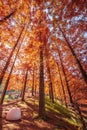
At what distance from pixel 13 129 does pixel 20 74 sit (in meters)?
16.8

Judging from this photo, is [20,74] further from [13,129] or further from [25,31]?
[13,129]

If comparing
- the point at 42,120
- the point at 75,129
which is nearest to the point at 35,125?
the point at 42,120

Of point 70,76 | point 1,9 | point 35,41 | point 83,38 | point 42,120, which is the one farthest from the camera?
point 70,76

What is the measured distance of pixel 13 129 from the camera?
9.70 meters

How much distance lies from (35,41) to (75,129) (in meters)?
9.23

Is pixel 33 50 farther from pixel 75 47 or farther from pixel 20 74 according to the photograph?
pixel 20 74

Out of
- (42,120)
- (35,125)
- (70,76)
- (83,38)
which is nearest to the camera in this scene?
(35,125)

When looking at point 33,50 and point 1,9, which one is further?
point 33,50

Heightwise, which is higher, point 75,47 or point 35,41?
point 35,41

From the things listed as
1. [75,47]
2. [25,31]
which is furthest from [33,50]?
[75,47]

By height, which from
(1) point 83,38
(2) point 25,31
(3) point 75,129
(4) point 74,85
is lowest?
(3) point 75,129

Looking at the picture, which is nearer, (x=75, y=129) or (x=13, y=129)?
(x=13, y=129)

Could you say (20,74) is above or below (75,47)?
above

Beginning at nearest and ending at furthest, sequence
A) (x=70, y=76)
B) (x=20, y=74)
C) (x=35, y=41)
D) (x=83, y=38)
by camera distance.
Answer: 1. (x=83, y=38)
2. (x=35, y=41)
3. (x=70, y=76)
4. (x=20, y=74)
